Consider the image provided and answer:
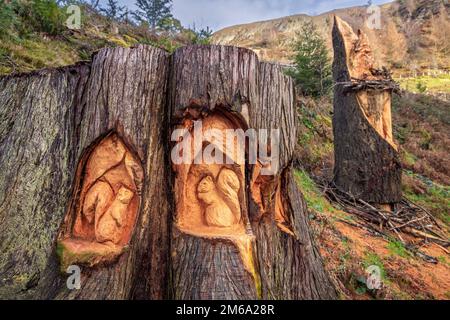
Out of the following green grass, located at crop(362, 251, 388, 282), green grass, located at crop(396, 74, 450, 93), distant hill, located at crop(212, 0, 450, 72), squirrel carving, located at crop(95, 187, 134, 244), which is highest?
distant hill, located at crop(212, 0, 450, 72)

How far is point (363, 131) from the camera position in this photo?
17.2 ft

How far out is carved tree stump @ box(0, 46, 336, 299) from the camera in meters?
1.94

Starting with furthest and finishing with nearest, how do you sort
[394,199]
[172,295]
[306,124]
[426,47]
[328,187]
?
1. [426,47]
2. [306,124]
3. [328,187]
4. [394,199]
5. [172,295]

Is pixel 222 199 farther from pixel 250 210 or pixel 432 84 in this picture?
pixel 432 84

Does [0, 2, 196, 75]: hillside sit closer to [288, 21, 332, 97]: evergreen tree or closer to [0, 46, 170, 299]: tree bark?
[0, 46, 170, 299]: tree bark

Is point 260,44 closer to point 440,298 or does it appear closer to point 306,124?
point 306,124

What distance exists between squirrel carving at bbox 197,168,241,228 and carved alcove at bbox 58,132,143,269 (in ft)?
1.57

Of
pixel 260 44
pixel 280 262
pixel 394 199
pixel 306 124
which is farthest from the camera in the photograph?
pixel 260 44

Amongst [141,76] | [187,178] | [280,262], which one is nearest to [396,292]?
[280,262]

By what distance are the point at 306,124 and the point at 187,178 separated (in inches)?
306

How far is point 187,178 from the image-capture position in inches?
82.6

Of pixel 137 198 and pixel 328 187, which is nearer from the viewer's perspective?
pixel 137 198

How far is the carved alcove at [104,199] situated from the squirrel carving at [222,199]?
478 millimetres

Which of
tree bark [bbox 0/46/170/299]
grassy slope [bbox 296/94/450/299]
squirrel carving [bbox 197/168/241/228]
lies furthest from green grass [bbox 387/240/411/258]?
tree bark [bbox 0/46/170/299]
